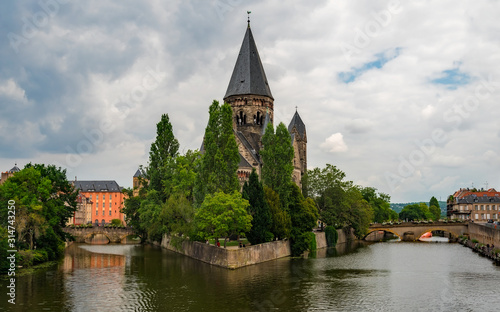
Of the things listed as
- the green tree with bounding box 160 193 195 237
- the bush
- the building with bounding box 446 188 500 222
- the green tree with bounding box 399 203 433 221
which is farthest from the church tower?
the green tree with bounding box 399 203 433 221

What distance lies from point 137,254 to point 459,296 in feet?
150

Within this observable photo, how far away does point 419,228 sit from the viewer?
9831cm

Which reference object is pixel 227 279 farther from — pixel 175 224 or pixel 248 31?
pixel 248 31

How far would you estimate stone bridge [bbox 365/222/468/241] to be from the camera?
315 ft

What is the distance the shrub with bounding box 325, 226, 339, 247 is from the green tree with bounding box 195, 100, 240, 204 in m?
28.5

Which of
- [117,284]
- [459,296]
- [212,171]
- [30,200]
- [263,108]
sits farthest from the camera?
[263,108]

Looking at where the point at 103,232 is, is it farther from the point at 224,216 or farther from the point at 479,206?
the point at 479,206

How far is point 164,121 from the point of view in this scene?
8125cm

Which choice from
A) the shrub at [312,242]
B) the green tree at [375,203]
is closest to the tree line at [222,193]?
the shrub at [312,242]

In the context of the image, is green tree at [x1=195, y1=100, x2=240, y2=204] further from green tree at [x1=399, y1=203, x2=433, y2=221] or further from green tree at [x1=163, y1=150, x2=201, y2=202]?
green tree at [x1=399, y1=203, x2=433, y2=221]

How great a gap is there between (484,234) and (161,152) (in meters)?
52.5

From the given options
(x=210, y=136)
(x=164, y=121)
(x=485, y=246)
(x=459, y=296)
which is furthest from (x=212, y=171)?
(x=485, y=246)

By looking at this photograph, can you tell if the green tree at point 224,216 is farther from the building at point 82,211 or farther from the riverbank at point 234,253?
the building at point 82,211

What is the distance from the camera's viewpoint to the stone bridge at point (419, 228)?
96.1 metres
